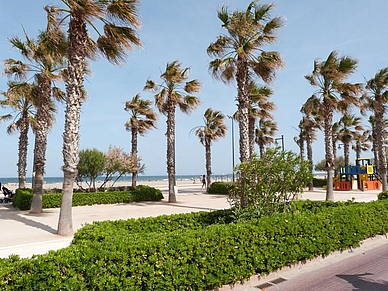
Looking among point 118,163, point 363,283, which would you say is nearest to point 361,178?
point 118,163

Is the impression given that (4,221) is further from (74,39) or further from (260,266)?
(260,266)

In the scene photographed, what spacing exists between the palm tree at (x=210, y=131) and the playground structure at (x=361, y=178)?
12432 mm

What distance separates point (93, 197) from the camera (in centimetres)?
2003

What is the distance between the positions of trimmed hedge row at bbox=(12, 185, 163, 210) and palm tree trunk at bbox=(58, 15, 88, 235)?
8.31 metres

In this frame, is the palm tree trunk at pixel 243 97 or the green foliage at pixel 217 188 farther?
the green foliage at pixel 217 188

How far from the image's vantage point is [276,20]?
12656mm

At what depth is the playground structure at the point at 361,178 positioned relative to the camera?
97.2 ft

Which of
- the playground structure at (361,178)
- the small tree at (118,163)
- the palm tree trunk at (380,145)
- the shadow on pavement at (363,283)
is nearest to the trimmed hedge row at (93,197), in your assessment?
the small tree at (118,163)

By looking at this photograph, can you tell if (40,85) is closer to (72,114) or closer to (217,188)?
(72,114)

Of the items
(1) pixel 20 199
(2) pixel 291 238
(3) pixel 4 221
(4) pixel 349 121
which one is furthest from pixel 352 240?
(4) pixel 349 121

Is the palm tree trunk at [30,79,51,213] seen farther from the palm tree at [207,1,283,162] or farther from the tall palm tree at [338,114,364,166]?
the tall palm tree at [338,114,364,166]

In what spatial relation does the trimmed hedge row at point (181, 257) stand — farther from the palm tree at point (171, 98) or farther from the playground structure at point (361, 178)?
the playground structure at point (361, 178)

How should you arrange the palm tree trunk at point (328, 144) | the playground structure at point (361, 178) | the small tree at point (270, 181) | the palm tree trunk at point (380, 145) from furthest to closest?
1. the playground structure at point (361, 178)
2. the palm tree trunk at point (380, 145)
3. the palm tree trunk at point (328, 144)
4. the small tree at point (270, 181)

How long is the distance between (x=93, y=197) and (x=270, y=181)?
14864 millimetres
